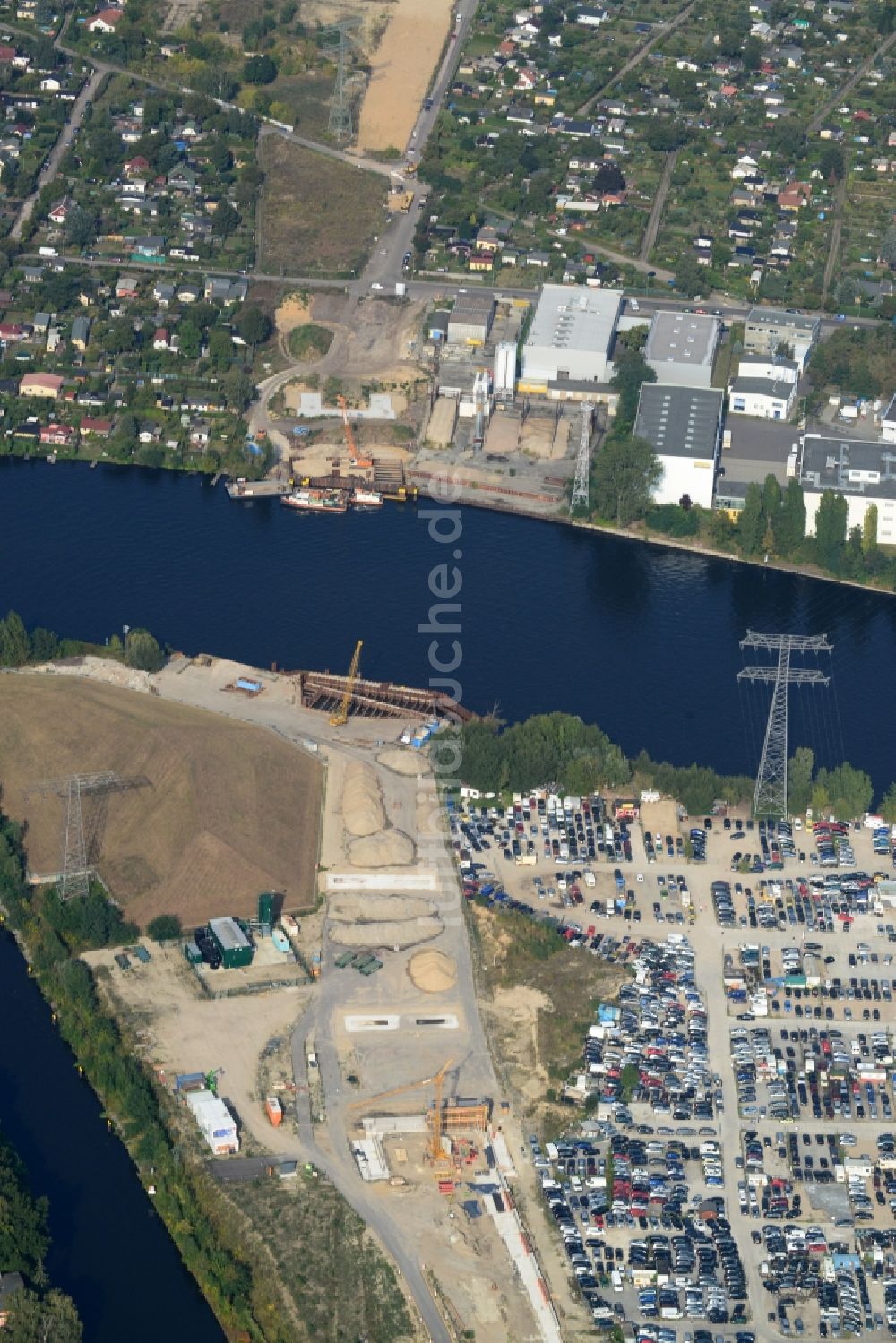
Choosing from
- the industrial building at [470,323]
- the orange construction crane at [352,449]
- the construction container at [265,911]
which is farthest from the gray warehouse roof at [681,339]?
the construction container at [265,911]

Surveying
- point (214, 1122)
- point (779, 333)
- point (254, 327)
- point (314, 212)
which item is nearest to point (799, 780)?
point (214, 1122)

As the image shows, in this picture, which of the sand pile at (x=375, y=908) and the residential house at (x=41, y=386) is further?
the residential house at (x=41, y=386)

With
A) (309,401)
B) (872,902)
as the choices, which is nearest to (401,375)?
(309,401)

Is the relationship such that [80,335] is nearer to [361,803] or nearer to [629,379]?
[629,379]

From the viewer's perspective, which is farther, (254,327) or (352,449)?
(254,327)

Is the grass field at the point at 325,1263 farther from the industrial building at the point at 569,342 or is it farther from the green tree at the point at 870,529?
the industrial building at the point at 569,342

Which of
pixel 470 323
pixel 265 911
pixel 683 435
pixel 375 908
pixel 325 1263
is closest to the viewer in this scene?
pixel 325 1263
